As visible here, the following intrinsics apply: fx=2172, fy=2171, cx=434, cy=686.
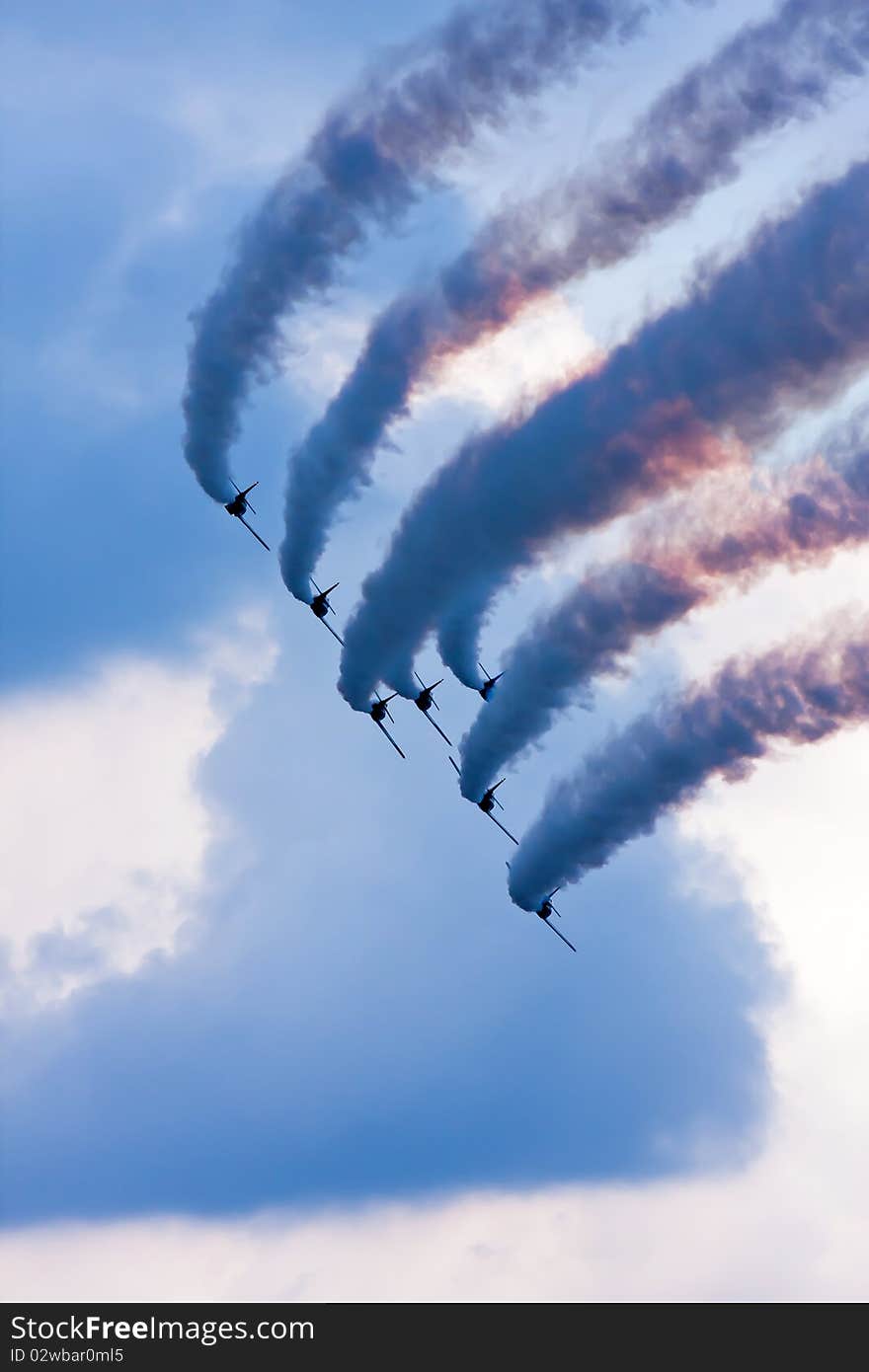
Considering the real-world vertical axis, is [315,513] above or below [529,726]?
above

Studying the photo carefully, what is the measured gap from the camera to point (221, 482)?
210 feet

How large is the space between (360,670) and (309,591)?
2861mm

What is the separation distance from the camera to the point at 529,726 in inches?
2462

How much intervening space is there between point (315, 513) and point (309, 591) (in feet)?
14.3

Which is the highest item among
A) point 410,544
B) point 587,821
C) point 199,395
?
point 199,395

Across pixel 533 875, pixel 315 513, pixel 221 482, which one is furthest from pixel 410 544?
pixel 533 875
